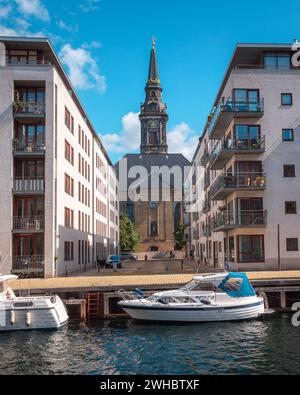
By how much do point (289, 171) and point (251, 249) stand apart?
739 cm

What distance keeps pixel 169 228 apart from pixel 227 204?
61.7m

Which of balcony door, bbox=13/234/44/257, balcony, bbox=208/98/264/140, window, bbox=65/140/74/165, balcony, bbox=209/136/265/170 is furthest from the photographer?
window, bbox=65/140/74/165

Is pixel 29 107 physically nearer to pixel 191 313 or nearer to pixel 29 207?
pixel 29 207

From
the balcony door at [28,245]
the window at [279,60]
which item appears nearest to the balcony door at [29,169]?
the balcony door at [28,245]

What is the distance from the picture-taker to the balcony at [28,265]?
108 ft

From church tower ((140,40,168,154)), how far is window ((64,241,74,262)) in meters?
83.0

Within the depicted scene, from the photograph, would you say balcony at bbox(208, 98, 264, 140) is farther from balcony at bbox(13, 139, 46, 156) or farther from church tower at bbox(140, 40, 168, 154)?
church tower at bbox(140, 40, 168, 154)

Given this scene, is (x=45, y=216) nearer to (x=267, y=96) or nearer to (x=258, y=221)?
(x=258, y=221)

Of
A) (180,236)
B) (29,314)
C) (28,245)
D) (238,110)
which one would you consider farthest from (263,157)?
(180,236)

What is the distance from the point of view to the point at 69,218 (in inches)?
1578

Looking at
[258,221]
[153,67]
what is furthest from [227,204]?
[153,67]

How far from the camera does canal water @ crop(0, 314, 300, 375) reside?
47.4 feet

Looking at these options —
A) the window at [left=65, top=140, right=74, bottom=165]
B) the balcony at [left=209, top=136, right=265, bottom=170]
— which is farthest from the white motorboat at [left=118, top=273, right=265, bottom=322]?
the window at [left=65, top=140, right=74, bottom=165]
